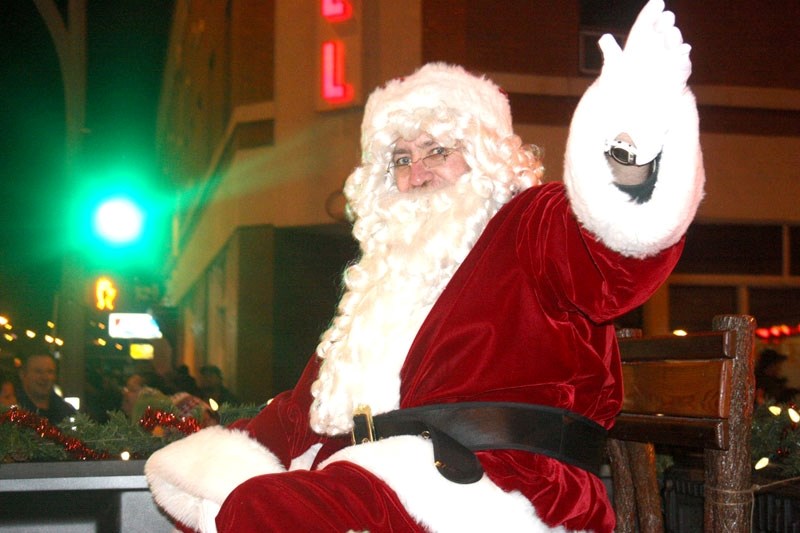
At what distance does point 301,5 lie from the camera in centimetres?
1108

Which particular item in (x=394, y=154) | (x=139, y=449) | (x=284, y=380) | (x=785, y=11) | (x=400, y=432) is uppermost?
(x=785, y=11)

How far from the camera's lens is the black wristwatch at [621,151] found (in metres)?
2.04

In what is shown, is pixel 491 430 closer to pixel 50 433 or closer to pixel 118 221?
pixel 50 433

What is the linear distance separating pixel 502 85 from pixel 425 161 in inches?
300

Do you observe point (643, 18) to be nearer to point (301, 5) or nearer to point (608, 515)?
point (608, 515)

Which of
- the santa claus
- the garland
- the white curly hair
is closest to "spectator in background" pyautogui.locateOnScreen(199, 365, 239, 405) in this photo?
the garland

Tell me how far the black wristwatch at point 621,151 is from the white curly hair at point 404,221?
34.1 inches

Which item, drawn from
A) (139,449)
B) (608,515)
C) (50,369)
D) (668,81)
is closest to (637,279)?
A: (668,81)

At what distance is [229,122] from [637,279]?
10.7 meters

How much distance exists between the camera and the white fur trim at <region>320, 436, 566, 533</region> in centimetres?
225

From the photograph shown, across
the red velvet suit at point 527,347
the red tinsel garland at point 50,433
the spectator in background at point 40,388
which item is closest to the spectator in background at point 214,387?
the spectator in background at point 40,388

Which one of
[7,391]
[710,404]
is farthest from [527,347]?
[7,391]

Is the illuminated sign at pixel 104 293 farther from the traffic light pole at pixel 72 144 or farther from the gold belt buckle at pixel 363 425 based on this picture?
the gold belt buckle at pixel 363 425

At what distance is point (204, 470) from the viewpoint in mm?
2768
